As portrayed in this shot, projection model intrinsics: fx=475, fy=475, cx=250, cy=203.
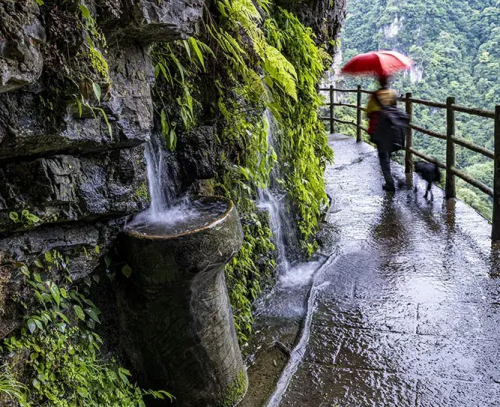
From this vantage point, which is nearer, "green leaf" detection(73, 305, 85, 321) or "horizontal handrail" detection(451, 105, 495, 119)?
"green leaf" detection(73, 305, 85, 321)

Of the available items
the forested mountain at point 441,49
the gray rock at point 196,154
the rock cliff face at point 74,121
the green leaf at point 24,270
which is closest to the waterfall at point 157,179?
the gray rock at point 196,154

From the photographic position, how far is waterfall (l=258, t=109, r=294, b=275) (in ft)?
14.6

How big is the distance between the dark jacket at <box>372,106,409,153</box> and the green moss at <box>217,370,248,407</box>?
421 cm

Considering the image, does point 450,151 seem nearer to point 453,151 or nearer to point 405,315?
point 453,151

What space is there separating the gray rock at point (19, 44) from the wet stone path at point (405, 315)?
2304 mm

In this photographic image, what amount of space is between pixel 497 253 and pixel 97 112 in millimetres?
4166

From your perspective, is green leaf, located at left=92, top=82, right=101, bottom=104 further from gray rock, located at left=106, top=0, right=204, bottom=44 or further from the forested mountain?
the forested mountain

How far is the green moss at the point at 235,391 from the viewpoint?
9.28 ft

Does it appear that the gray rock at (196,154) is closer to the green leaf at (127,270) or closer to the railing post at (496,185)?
the green leaf at (127,270)

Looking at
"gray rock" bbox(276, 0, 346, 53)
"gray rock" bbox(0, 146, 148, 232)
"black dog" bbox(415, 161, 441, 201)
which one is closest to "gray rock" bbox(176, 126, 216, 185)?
"gray rock" bbox(0, 146, 148, 232)

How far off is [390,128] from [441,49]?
31.5 metres

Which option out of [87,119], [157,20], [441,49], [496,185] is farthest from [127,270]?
[441,49]

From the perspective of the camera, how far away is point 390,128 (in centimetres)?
624

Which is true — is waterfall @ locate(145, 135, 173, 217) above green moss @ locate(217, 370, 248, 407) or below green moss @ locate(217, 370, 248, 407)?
above
